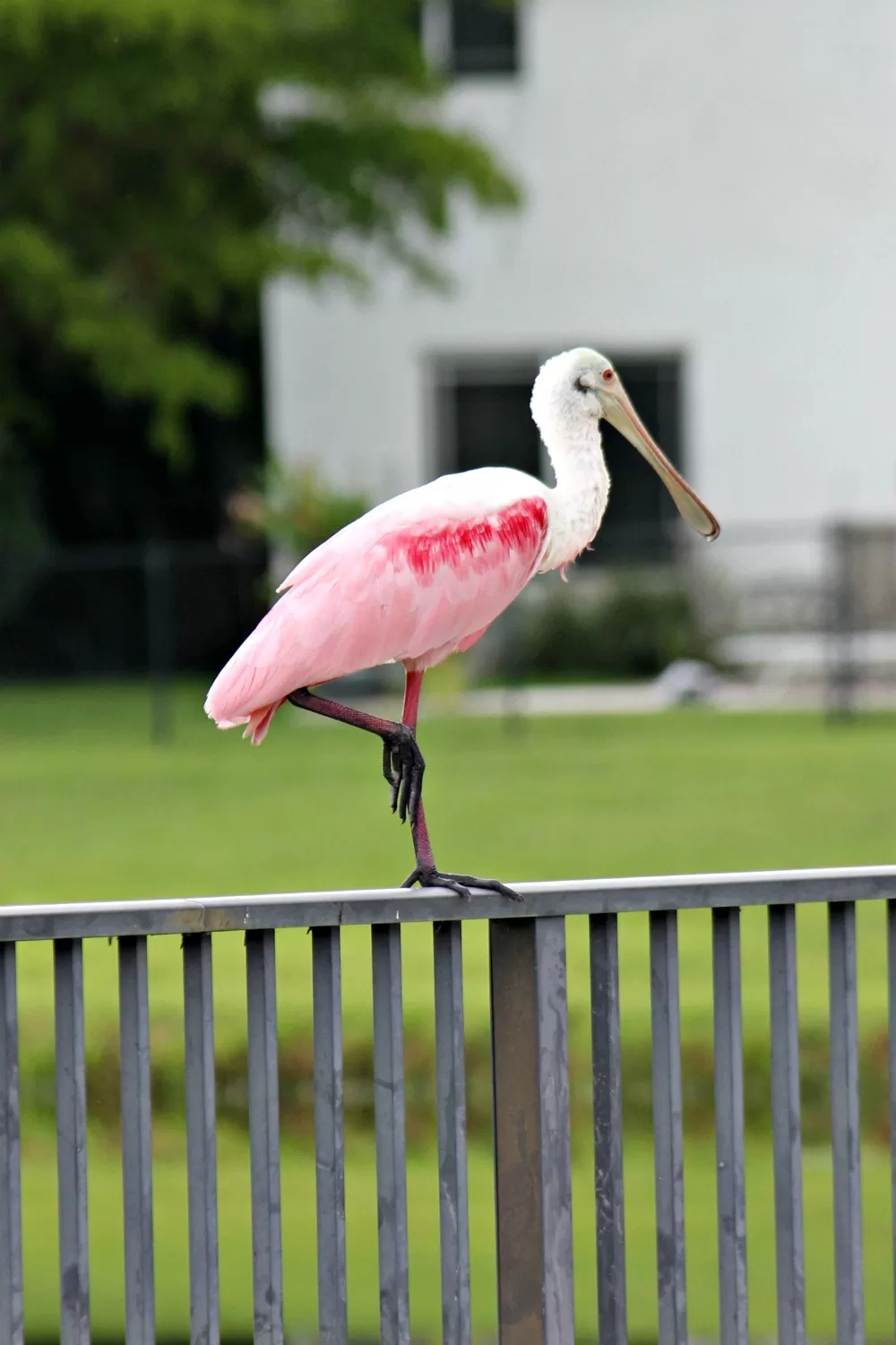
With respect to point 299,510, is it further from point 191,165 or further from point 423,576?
point 423,576

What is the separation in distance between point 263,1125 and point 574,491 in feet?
3.35

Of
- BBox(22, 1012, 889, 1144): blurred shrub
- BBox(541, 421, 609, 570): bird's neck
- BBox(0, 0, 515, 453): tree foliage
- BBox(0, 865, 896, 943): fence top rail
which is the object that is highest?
BBox(0, 0, 515, 453): tree foliage

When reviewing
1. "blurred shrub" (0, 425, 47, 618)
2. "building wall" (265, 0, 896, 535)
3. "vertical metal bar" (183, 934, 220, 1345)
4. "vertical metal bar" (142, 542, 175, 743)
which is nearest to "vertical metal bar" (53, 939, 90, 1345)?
"vertical metal bar" (183, 934, 220, 1345)

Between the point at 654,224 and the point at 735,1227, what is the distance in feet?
54.3

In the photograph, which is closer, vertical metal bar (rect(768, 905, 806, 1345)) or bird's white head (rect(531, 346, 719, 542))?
vertical metal bar (rect(768, 905, 806, 1345))

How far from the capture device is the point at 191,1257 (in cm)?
279

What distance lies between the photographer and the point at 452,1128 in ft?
9.29

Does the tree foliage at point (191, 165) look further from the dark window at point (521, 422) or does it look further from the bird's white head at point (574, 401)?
the bird's white head at point (574, 401)

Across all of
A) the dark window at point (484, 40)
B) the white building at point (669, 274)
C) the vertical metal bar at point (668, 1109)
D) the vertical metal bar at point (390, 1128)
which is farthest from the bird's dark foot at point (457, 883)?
the dark window at point (484, 40)

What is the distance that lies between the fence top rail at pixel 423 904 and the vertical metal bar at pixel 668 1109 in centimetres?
9

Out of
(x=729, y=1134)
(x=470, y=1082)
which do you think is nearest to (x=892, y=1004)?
(x=729, y=1134)

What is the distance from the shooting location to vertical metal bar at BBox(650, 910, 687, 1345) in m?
2.87

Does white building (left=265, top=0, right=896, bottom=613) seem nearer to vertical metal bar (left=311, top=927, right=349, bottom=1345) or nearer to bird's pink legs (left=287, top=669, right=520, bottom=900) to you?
bird's pink legs (left=287, top=669, right=520, bottom=900)

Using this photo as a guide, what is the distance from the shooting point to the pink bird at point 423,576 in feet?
9.70
